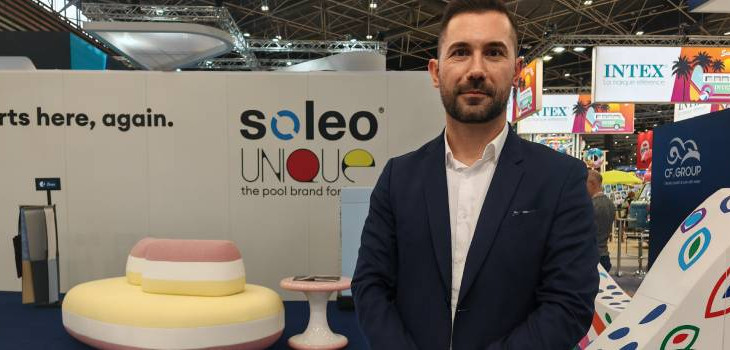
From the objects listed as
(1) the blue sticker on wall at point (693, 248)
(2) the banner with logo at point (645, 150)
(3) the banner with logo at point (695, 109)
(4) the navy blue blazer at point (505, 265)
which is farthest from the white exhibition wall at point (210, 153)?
(2) the banner with logo at point (645, 150)

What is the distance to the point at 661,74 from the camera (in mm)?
7734

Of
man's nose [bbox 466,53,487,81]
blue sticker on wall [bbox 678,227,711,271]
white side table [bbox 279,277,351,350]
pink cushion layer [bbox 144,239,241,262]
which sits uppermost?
man's nose [bbox 466,53,487,81]

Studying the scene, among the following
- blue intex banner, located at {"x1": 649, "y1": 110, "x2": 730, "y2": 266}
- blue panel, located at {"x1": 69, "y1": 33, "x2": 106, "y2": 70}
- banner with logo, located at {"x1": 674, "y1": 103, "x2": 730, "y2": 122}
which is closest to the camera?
blue intex banner, located at {"x1": 649, "y1": 110, "x2": 730, "y2": 266}

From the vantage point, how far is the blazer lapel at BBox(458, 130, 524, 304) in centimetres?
116

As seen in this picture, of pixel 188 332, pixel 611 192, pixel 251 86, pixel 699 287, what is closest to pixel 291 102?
pixel 251 86

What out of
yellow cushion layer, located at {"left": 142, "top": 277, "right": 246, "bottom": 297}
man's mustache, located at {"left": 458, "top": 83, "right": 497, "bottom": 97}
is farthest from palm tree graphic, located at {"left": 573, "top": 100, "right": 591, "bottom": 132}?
man's mustache, located at {"left": 458, "top": 83, "right": 497, "bottom": 97}

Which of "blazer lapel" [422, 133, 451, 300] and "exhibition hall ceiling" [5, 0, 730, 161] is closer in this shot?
"blazer lapel" [422, 133, 451, 300]

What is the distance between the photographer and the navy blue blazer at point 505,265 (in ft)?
3.81

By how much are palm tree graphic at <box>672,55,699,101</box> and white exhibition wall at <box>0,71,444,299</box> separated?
193 inches

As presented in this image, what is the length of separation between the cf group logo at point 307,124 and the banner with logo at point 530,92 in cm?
348

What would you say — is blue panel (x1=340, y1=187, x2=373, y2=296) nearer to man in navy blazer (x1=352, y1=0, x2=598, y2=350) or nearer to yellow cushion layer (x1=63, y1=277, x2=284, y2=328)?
yellow cushion layer (x1=63, y1=277, x2=284, y2=328)

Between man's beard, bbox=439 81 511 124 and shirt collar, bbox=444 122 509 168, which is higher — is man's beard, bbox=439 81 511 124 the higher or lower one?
the higher one

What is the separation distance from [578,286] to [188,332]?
3061 mm

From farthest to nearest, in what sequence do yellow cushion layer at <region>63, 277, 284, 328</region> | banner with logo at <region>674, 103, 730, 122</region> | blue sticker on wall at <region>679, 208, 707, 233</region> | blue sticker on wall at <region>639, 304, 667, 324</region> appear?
banner with logo at <region>674, 103, 730, 122</region> → yellow cushion layer at <region>63, 277, 284, 328</region> → blue sticker on wall at <region>679, 208, 707, 233</region> → blue sticker on wall at <region>639, 304, 667, 324</region>
